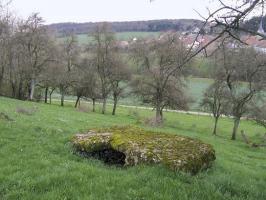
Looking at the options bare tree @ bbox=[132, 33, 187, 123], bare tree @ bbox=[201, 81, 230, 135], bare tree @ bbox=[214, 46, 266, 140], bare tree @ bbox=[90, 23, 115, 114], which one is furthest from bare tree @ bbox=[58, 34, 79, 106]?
bare tree @ bbox=[214, 46, 266, 140]

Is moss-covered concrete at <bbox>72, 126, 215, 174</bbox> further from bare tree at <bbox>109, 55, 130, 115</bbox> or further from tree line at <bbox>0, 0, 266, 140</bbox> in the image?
bare tree at <bbox>109, 55, 130, 115</bbox>

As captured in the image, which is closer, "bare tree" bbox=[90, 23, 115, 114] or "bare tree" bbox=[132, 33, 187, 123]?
"bare tree" bbox=[132, 33, 187, 123]

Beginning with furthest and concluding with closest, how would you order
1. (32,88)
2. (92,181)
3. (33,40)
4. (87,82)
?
(87,82), (32,88), (33,40), (92,181)

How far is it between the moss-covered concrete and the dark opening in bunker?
12 centimetres

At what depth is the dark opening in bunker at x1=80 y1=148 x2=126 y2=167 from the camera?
39.7 ft

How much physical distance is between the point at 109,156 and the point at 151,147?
1.45 m

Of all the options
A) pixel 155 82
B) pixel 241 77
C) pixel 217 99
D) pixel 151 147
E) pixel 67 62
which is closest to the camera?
pixel 151 147

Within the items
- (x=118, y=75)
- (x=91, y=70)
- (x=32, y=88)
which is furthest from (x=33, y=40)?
(x=118, y=75)

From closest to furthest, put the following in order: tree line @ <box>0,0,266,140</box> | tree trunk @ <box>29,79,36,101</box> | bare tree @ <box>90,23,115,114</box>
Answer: tree line @ <box>0,0,266,140</box>
bare tree @ <box>90,23,115,114</box>
tree trunk @ <box>29,79,36,101</box>

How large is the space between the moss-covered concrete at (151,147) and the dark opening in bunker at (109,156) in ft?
0.39

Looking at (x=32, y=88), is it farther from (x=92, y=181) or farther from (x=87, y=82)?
(x=92, y=181)

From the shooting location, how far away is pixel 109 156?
40.7 ft

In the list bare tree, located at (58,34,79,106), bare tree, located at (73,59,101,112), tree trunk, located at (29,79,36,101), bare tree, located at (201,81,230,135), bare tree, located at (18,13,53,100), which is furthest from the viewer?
bare tree, located at (73,59,101,112)

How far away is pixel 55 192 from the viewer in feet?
29.1
